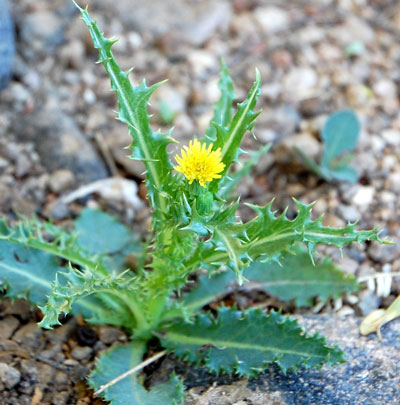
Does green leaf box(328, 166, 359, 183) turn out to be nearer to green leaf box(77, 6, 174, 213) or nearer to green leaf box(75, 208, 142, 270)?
green leaf box(75, 208, 142, 270)

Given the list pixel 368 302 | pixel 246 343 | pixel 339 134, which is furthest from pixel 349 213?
pixel 246 343

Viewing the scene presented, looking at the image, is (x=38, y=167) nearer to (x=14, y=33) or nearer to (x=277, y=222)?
(x=14, y=33)

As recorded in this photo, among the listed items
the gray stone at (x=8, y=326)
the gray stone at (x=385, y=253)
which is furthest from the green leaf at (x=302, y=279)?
the gray stone at (x=8, y=326)

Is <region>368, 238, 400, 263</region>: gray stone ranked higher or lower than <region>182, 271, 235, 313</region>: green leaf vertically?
higher

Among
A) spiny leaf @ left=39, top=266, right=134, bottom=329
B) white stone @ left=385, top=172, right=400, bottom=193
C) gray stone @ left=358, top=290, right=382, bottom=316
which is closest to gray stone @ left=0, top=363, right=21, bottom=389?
spiny leaf @ left=39, top=266, right=134, bottom=329

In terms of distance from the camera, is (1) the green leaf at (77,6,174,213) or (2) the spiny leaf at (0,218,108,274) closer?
(1) the green leaf at (77,6,174,213)

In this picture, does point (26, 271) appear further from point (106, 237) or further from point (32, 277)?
point (106, 237)
